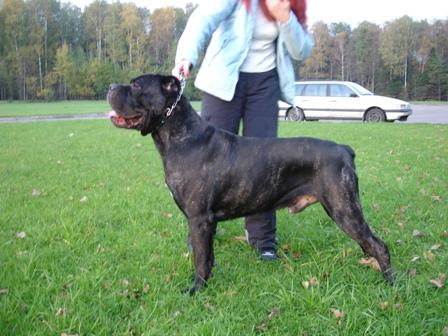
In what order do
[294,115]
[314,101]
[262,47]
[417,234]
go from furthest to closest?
[294,115], [314,101], [417,234], [262,47]

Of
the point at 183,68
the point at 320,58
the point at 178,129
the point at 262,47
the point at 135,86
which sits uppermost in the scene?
the point at 320,58

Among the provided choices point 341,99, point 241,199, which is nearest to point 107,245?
point 241,199

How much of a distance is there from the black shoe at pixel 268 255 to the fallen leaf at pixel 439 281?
52.2 inches

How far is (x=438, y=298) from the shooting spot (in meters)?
3.25

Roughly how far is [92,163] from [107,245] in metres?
4.97

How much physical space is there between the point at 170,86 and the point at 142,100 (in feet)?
0.76

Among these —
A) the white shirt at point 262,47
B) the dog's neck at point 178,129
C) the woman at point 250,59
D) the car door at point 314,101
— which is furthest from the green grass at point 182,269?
the car door at point 314,101

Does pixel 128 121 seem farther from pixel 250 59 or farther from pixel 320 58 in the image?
pixel 320 58

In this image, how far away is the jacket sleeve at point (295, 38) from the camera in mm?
3951

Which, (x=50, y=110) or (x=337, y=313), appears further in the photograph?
(x=50, y=110)

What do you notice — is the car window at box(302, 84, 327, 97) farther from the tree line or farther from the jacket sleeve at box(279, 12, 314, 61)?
the tree line

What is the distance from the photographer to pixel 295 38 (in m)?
4.02

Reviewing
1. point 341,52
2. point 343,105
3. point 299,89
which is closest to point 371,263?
point 343,105

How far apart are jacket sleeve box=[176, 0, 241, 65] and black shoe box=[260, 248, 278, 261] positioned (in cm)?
185
